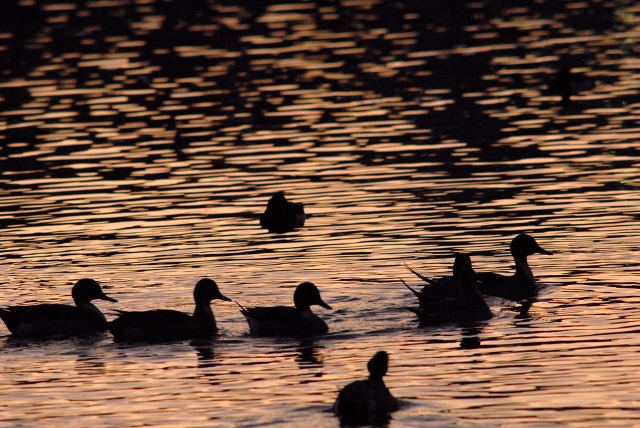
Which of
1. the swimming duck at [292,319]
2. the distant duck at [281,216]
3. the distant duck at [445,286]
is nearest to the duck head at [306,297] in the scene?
the swimming duck at [292,319]

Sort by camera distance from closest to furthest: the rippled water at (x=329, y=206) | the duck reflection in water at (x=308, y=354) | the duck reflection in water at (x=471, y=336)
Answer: the rippled water at (x=329, y=206) → the duck reflection in water at (x=308, y=354) → the duck reflection in water at (x=471, y=336)

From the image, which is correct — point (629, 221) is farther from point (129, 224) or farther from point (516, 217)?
point (129, 224)

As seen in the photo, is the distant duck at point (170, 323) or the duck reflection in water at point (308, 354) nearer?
the duck reflection in water at point (308, 354)

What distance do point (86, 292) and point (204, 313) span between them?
80.6 inches

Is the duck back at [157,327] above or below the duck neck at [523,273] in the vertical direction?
above

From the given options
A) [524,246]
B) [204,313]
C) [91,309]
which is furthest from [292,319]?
[524,246]

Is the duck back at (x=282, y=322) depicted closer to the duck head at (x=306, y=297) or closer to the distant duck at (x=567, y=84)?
the duck head at (x=306, y=297)

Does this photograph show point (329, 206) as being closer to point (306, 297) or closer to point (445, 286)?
point (445, 286)

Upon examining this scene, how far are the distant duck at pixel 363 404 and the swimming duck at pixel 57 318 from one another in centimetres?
624

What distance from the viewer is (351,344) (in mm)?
19922

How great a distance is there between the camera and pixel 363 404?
1573cm

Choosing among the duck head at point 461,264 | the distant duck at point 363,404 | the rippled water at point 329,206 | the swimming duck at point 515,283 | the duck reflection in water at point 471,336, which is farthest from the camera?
the swimming duck at point 515,283

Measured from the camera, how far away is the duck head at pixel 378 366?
16312mm

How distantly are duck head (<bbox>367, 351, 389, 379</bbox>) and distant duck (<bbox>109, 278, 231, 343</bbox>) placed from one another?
15.4 ft
